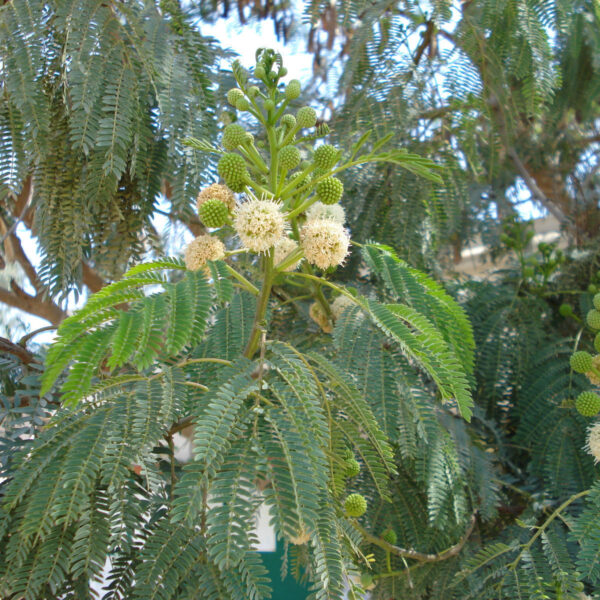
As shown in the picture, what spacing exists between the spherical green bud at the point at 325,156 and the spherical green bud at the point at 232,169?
140mm

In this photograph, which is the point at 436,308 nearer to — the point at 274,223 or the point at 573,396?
the point at 274,223

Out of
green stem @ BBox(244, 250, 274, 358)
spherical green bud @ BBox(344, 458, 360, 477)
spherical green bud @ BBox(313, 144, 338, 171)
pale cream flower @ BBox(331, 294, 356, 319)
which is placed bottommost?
spherical green bud @ BBox(344, 458, 360, 477)

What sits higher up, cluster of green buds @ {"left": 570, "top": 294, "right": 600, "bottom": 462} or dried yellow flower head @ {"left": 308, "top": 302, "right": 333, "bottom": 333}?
dried yellow flower head @ {"left": 308, "top": 302, "right": 333, "bottom": 333}

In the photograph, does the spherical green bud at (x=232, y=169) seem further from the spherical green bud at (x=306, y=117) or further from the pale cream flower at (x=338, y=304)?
the pale cream flower at (x=338, y=304)

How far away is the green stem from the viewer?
1.28 metres

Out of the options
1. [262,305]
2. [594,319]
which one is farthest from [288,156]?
[594,319]

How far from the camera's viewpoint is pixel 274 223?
1220mm

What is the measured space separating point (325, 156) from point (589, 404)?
117cm

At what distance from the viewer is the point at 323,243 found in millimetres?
1299

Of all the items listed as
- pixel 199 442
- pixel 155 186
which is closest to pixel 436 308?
pixel 199 442

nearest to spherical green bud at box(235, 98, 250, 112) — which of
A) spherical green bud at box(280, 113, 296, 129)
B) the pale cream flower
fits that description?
spherical green bud at box(280, 113, 296, 129)

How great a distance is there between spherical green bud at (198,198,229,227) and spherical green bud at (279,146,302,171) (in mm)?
146

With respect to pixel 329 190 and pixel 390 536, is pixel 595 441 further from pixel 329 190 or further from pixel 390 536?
pixel 329 190

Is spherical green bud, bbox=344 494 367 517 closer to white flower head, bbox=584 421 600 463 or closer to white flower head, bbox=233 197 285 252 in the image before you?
white flower head, bbox=233 197 285 252
